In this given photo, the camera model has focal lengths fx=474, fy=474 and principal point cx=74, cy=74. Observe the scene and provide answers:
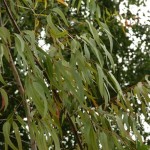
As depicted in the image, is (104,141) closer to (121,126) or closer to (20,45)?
(121,126)

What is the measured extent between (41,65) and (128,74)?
324 cm

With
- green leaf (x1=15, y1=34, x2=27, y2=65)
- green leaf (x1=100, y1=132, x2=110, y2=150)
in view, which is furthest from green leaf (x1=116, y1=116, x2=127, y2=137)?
green leaf (x1=15, y1=34, x2=27, y2=65)

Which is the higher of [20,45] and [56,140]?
[20,45]

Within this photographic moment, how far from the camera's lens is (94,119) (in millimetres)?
971

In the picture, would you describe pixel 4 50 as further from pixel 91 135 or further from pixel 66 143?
pixel 66 143

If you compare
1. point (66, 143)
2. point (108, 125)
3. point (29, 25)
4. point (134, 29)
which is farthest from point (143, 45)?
point (108, 125)

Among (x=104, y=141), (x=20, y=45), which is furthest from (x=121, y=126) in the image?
(x=20, y=45)

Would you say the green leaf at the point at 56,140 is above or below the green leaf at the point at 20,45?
below

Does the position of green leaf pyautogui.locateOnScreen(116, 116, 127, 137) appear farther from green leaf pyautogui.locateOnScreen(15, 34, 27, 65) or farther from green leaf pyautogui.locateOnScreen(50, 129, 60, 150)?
green leaf pyautogui.locateOnScreen(15, 34, 27, 65)

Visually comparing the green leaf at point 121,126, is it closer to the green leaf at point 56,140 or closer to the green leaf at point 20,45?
the green leaf at point 56,140

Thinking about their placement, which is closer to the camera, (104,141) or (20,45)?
(20,45)

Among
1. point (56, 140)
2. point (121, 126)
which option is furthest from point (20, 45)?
point (121, 126)

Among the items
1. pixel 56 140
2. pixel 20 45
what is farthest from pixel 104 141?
pixel 20 45

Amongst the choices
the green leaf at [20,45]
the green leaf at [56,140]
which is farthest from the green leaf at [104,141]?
the green leaf at [20,45]
